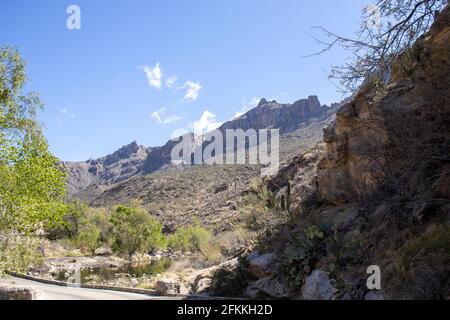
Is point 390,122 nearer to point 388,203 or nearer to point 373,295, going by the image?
point 388,203

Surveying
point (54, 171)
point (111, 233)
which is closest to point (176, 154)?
point (111, 233)

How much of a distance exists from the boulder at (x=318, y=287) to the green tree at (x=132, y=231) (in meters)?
32.9

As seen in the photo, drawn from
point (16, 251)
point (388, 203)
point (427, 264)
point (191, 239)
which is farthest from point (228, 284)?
point (191, 239)

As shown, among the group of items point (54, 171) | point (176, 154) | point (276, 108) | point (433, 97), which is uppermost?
point (276, 108)

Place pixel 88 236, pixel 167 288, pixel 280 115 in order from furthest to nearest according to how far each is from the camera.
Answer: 1. pixel 280 115
2. pixel 88 236
3. pixel 167 288

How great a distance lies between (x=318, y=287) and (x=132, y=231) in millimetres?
33456

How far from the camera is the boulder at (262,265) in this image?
1341 cm

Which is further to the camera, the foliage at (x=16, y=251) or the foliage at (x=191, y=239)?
the foliage at (x=191, y=239)

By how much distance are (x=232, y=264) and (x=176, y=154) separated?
530 ft

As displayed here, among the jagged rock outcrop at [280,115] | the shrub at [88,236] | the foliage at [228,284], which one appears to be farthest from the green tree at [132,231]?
the jagged rock outcrop at [280,115]

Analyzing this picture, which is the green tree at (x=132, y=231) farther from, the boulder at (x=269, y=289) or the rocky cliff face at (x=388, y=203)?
the boulder at (x=269, y=289)

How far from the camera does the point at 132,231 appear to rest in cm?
4181

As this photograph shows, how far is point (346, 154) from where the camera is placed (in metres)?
15.0

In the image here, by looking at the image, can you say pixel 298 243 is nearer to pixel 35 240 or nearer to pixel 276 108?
pixel 35 240
